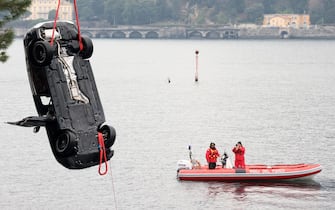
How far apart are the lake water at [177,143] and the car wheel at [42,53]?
28.2m

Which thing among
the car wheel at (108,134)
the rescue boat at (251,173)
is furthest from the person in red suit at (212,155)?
the car wheel at (108,134)

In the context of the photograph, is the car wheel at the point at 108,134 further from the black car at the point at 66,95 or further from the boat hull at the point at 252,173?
the boat hull at the point at 252,173

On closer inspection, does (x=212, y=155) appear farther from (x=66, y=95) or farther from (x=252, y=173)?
(x=66, y=95)

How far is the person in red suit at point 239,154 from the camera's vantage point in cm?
4894

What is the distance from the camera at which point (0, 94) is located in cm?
12019

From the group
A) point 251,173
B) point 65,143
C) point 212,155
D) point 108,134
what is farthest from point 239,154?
point 65,143

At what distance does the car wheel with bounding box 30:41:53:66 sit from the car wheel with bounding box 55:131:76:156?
4.07ft

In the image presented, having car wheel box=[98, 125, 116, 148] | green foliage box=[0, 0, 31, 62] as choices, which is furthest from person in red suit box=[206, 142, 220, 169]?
car wheel box=[98, 125, 116, 148]

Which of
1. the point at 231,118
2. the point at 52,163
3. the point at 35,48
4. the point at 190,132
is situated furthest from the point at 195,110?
the point at 35,48

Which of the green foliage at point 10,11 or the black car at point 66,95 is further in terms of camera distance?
the green foliage at point 10,11

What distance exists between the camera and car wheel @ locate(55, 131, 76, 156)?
16156 mm

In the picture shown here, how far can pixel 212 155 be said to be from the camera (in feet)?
162

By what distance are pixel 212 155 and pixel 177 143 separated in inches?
911

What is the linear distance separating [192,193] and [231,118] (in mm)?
44967
